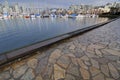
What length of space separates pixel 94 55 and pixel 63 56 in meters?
1.27

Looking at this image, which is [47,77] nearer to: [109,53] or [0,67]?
[0,67]

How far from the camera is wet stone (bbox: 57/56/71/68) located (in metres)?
3.27

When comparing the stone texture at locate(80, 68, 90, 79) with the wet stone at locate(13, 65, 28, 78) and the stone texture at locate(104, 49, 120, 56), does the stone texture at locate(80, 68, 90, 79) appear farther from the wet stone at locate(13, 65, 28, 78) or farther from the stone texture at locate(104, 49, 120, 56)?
the stone texture at locate(104, 49, 120, 56)

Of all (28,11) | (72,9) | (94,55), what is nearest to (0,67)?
(94,55)

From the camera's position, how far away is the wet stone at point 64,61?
327 centimetres

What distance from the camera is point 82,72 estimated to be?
115 inches

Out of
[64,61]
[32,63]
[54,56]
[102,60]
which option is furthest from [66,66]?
[102,60]

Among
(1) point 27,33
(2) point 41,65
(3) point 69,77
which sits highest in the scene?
(2) point 41,65

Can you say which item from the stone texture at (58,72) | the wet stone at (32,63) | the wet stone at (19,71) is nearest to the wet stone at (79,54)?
the stone texture at (58,72)

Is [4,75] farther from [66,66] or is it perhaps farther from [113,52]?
[113,52]

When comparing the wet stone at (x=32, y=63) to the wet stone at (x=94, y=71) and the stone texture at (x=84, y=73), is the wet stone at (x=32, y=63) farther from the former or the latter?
the wet stone at (x=94, y=71)

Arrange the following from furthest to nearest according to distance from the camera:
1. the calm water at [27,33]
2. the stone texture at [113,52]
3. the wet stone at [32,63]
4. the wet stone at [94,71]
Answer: the calm water at [27,33] → the stone texture at [113,52] → the wet stone at [32,63] → the wet stone at [94,71]

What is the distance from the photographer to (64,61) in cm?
349

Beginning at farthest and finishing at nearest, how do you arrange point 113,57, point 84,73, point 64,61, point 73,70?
point 113,57
point 64,61
point 73,70
point 84,73
